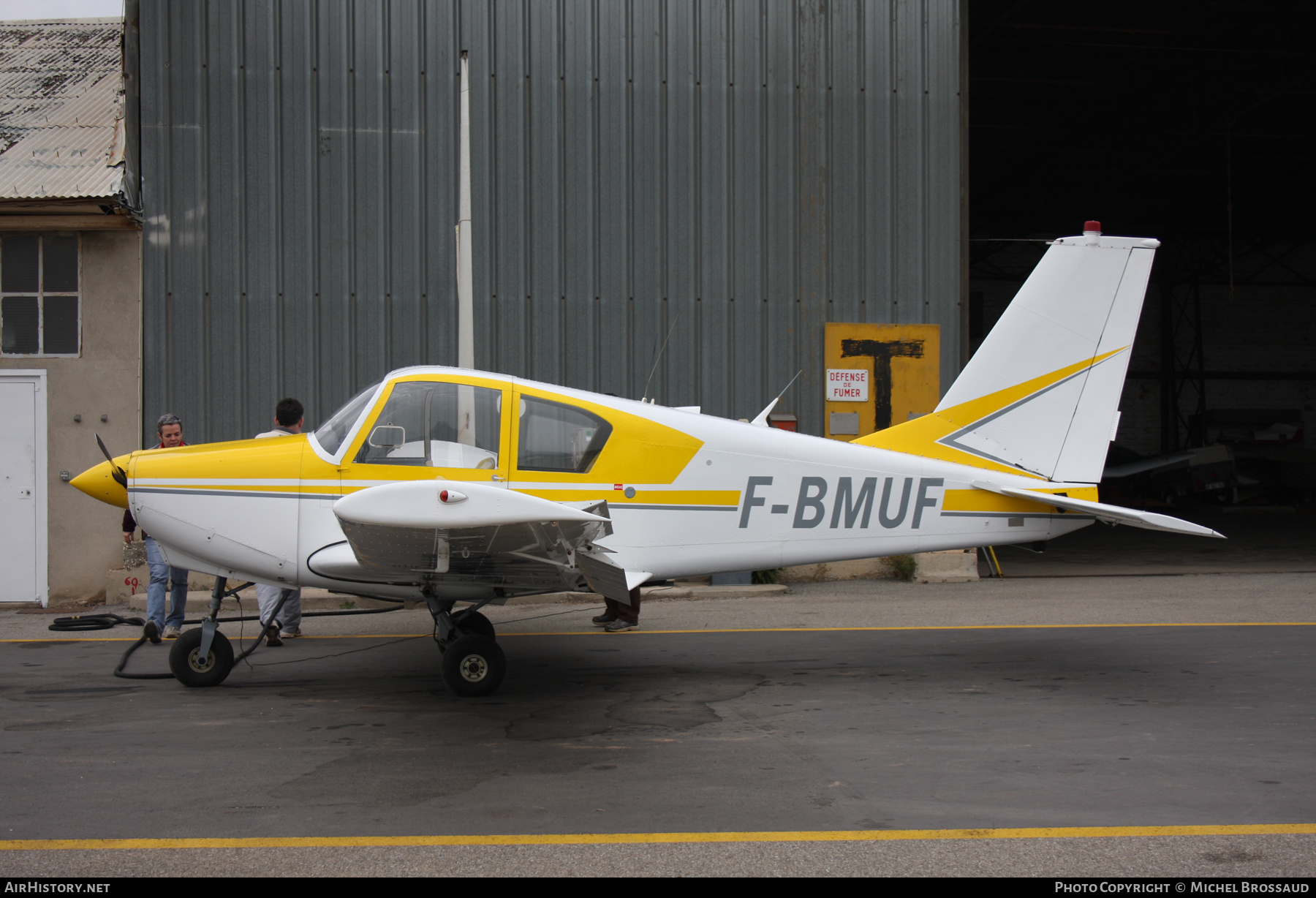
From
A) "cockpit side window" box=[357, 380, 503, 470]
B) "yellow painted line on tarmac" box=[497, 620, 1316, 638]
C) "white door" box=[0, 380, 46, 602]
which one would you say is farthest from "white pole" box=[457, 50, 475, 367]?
"white door" box=[0, 380, 46, 602]

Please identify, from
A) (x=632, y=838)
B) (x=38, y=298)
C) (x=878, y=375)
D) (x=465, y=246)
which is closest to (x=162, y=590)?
(x=465, y=246)

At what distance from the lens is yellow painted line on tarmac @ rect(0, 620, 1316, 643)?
7.57m

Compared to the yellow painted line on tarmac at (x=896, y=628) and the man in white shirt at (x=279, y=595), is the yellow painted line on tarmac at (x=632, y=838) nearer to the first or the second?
the man in white shirt at (x=279, y=595)

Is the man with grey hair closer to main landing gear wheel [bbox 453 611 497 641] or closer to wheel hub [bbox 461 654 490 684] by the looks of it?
main landing gear wheel [bbox 453 611 497 641]

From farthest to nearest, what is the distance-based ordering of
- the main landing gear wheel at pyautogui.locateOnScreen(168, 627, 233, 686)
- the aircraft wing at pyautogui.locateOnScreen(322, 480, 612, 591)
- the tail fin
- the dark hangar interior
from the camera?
the dark hangar interior, the tail fin, the main landing gear wheel at pyautogui.locateOnScreen(168, 627, 233, 686), the aircraft wing at pyautogui.locateOnScreen(322, 480, 612, 591)

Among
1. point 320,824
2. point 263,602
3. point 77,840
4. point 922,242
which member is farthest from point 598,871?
point 922,242

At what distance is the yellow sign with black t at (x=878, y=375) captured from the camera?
421 inches

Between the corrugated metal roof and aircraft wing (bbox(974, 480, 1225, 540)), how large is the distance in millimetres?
9040

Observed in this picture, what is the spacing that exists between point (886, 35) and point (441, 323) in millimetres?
6406

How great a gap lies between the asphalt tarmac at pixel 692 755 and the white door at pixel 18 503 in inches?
83.6

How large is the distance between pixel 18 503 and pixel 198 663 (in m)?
5.33

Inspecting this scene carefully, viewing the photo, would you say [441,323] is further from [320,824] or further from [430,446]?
[320,824]

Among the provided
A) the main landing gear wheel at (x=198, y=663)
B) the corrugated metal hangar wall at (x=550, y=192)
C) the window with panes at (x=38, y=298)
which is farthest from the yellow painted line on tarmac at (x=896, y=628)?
the window with panes at (x=38, y=298)

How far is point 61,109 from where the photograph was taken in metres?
10.4
